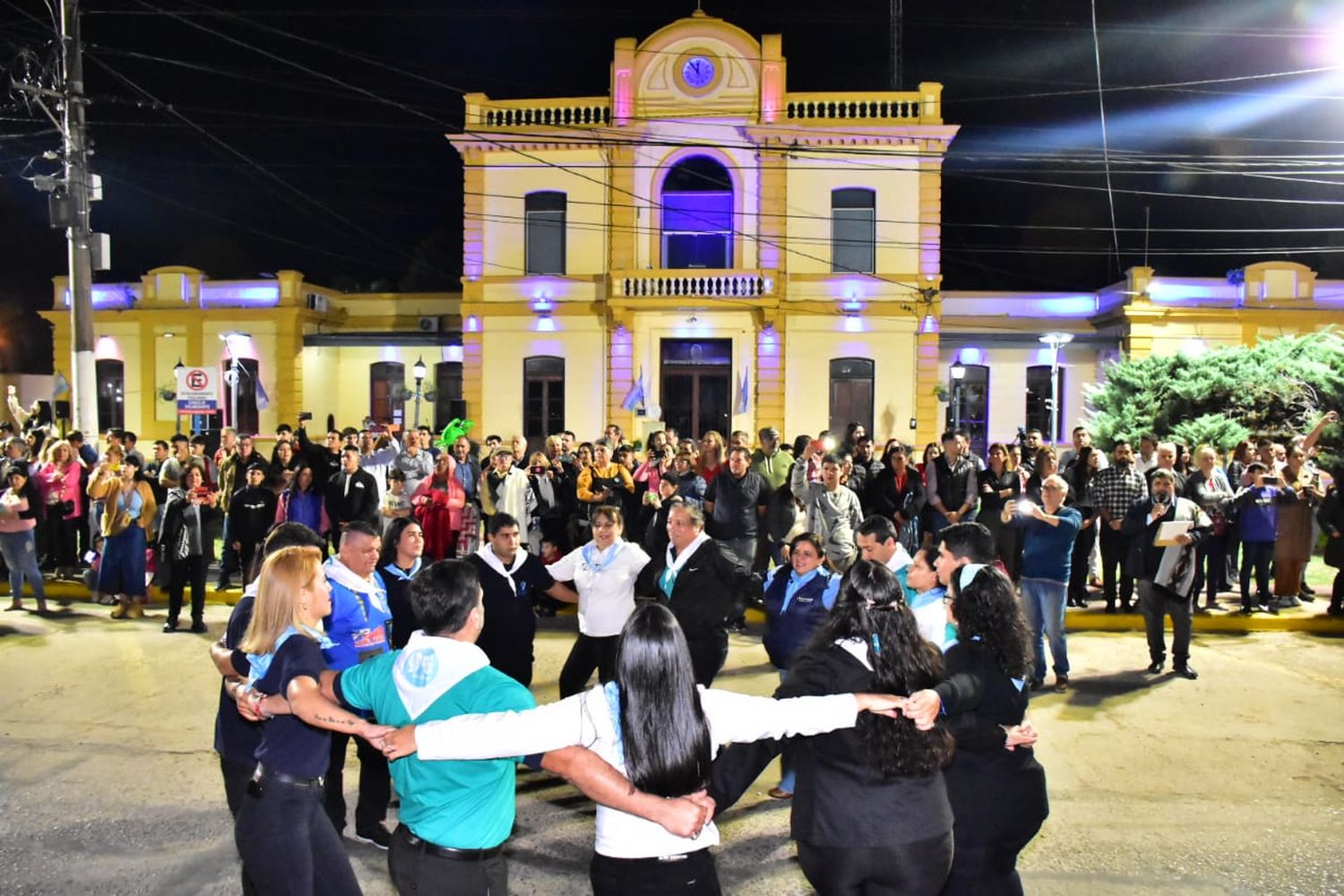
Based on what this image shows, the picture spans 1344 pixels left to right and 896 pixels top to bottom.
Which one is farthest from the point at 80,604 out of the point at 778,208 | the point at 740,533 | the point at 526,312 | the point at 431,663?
the point at 778,208

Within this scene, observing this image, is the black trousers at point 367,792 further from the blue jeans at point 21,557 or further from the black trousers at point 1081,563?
the black trousers at point 1081,563

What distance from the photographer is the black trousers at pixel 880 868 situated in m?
3.20

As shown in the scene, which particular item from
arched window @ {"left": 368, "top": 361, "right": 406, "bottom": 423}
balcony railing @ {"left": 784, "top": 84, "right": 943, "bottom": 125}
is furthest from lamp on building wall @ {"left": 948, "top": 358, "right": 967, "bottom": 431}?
arched window @ {"left": 368, "top": 361, "right": 406, "bottom": 423}

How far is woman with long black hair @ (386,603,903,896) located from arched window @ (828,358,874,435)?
22.6 metres

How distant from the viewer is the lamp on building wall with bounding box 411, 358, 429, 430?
26547 mm

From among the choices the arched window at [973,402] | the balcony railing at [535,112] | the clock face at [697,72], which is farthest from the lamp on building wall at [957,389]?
the balcony railing at [535,112]

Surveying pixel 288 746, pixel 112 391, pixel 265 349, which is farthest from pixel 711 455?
pixel 112 391

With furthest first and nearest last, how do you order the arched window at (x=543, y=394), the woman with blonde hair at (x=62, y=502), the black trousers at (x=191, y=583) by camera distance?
the arched window at (x=543, y=394)
the woman with blonde hair at (x=62, y=502)
the black trousers at (x=191, y=583)

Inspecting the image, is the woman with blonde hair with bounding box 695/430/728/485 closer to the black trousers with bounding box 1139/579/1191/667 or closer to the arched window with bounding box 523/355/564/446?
the black trousers with bounding box 1139/579/1191/667

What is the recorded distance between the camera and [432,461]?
13.1 metres

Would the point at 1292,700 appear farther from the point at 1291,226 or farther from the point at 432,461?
the point at 1291,226

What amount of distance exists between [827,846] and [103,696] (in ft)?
23.6

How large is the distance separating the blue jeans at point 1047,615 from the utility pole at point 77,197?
12.7 m

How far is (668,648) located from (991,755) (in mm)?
1473
